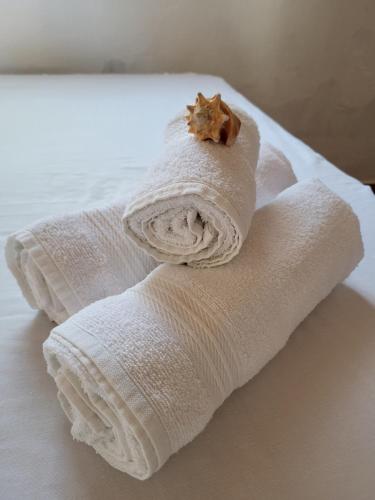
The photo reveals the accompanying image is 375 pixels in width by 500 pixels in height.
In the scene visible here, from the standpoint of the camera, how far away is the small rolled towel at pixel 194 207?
22.3 inches

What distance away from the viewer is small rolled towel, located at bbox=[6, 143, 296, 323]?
2.07 feet

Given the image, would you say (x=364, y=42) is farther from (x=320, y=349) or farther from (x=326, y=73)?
(x=320, y=349)

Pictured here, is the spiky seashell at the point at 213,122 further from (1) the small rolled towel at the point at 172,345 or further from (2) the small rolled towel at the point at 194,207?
(1) the small rolled towel at the point at 172,345

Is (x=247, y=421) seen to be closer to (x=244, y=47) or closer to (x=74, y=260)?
(x=74, y=260)

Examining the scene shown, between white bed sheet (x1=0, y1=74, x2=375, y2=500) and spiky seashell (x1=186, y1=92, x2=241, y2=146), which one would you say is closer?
white bed sheet (x1=0, y1=74, x2=375, y2=500)

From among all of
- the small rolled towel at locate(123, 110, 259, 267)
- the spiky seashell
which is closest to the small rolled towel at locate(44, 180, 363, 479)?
the small rolled towel at locate(123, 110, 259, 267)

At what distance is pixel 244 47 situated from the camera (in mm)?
1931

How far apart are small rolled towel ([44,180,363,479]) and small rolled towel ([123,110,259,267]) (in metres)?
0.03

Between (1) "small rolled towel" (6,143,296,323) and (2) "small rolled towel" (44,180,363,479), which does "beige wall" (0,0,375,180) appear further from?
(2) "small rolled towel" (44,180,363,479)

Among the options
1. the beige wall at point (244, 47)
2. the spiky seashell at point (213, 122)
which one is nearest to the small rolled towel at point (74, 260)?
the spiky seashell at point (213, 122)

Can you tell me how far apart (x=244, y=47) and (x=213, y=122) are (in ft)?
4.81

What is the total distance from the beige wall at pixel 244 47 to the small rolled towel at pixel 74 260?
1271 millimetres

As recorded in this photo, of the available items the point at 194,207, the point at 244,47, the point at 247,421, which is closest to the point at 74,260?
the point at 194,207

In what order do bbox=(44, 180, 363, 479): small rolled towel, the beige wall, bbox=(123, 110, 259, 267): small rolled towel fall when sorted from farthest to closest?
the beige wall
bbox=(123, 110, 259, 267): small rolled towel
bbox=(44, 180, 363, 479): small rolled towel
